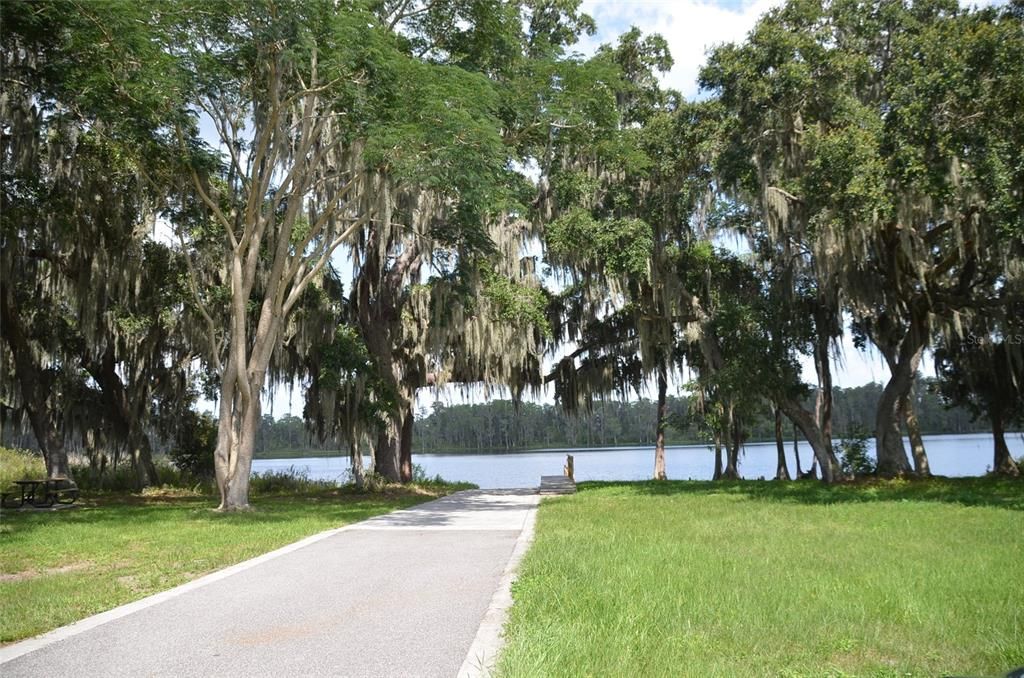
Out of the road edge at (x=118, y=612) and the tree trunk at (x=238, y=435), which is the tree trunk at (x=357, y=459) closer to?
the tree trunk at (x=238, y=435)

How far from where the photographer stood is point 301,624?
4562 mm

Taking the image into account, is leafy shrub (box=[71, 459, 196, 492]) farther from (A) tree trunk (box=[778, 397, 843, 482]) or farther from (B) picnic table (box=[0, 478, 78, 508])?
(A) tree trunk (box=[778, 397, 843, 482])

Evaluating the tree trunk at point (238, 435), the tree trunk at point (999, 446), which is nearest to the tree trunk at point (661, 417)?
the tree trunk at point (999, 446)

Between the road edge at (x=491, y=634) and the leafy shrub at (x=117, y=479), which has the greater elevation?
the road edge at (x=491, y=634)

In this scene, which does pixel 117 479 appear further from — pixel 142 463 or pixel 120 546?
pixel 120 546

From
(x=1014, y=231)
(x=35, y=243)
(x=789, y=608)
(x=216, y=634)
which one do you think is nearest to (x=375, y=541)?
(x=216, y=634)

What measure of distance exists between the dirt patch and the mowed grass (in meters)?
4.32

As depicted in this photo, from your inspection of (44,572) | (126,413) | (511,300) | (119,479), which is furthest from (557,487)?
(119,479)

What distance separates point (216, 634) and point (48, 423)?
14885 mm

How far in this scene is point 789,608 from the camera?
4.70 meters

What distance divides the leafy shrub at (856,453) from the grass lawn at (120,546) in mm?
11794

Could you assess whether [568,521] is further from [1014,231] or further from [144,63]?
[144,63]

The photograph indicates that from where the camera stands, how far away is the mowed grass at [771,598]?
373cm

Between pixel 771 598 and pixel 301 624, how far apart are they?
3016 mm
